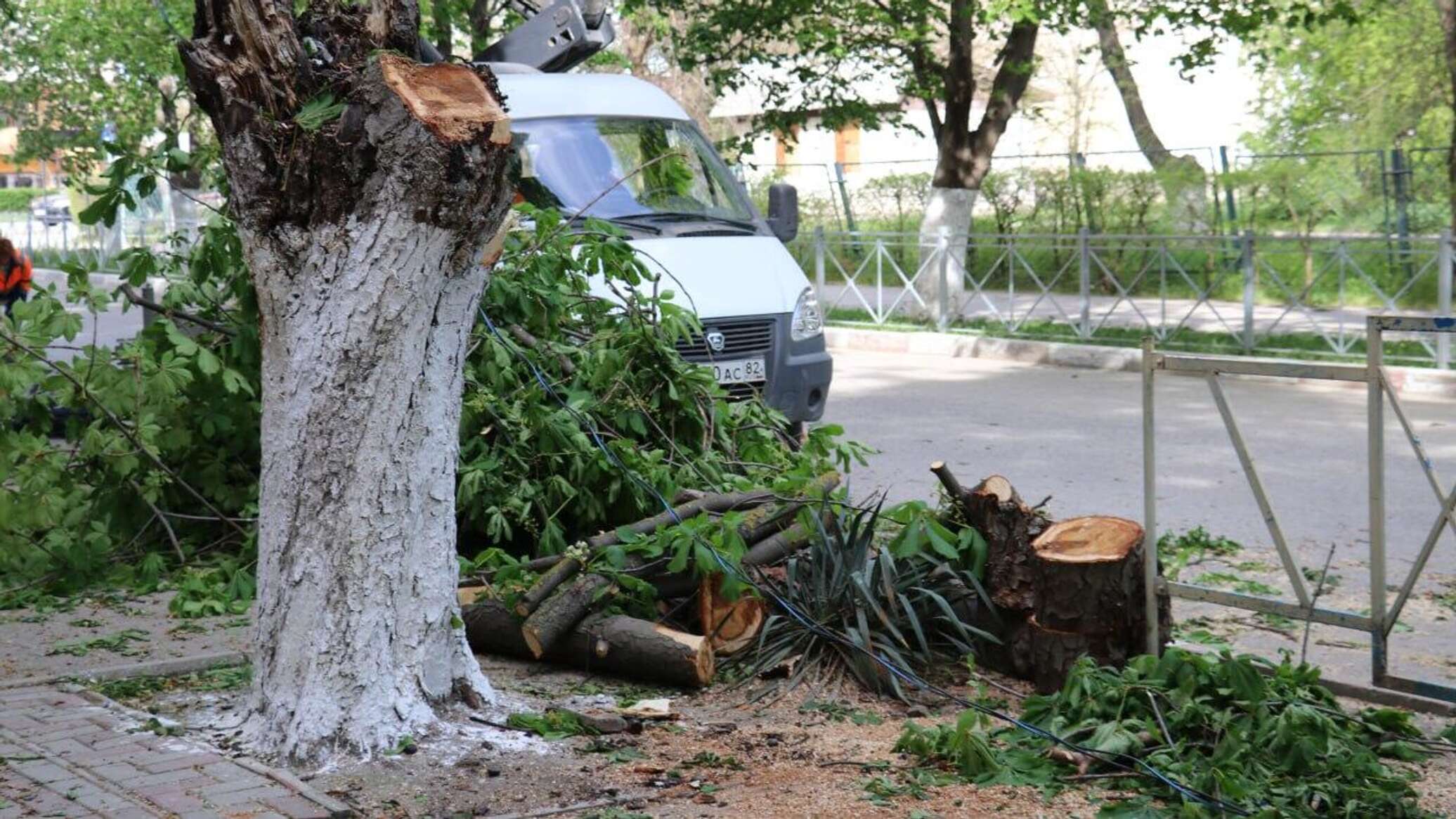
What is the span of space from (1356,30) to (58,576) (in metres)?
25.1

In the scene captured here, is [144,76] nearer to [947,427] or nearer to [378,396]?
[947,427]

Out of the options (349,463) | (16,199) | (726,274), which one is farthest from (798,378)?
(16,199)

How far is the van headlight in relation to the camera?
30.9 feet

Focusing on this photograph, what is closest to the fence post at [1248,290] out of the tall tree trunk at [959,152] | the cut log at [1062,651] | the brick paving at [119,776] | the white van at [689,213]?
the tall tree trunk at [959,152]

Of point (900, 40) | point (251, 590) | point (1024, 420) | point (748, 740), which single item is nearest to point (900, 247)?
point (900, 40)

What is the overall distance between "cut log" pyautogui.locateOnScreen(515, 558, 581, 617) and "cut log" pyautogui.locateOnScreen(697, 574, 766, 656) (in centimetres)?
47

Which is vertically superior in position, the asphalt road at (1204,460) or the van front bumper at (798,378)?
the van front bumper at (798,378)

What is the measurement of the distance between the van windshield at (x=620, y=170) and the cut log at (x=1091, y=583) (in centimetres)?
469

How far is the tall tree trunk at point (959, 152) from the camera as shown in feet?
58.4

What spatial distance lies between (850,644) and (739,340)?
3998 millimetres

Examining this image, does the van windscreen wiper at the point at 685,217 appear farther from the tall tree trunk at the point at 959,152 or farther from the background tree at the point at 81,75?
the background tree at the point at 81,75

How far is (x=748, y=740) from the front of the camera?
476cm

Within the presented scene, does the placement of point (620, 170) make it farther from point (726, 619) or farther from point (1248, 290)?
point (1248, 290)

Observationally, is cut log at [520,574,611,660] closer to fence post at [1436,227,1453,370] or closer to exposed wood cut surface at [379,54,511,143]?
exposed wood cut surface at [379,54,511,143]
